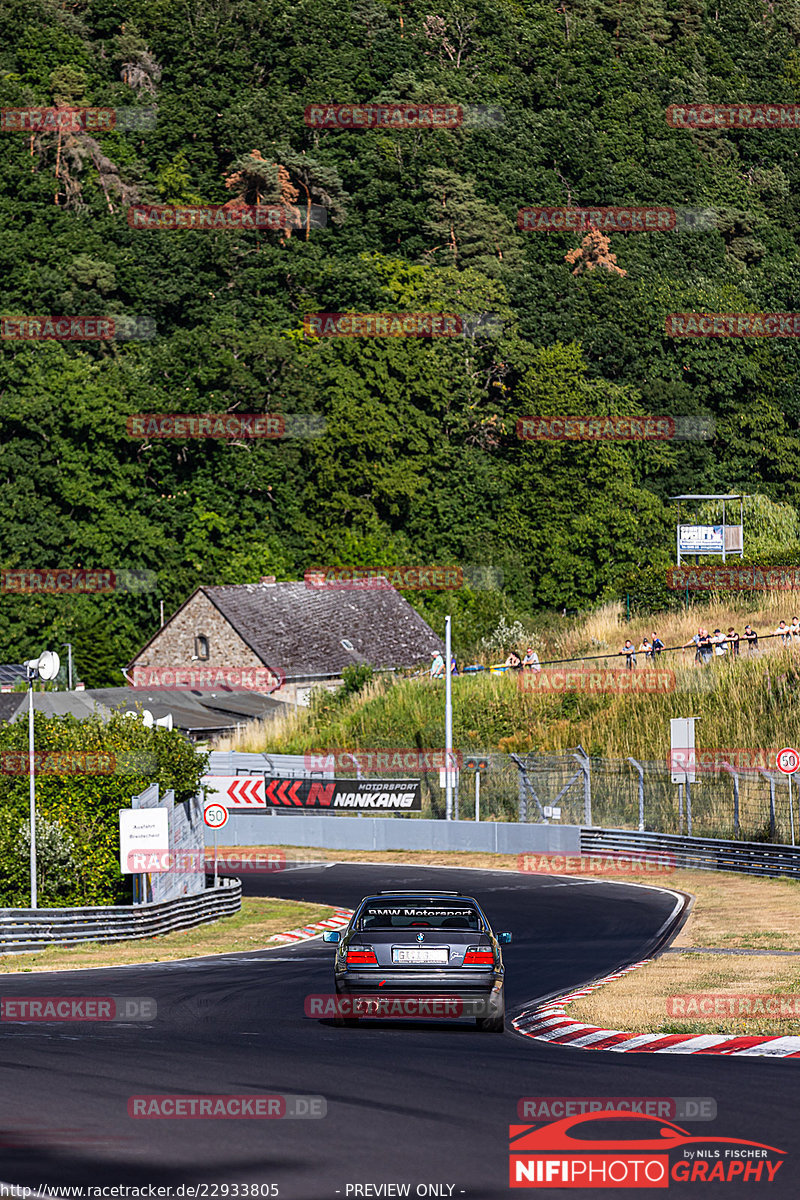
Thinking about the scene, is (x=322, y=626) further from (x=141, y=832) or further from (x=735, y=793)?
(x=141, y=832)

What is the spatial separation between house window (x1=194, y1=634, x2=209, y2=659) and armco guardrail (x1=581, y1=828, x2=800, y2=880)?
3523 cm

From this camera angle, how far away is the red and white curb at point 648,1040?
14883 millimetres

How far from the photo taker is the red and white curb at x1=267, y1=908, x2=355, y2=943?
95.9 feet

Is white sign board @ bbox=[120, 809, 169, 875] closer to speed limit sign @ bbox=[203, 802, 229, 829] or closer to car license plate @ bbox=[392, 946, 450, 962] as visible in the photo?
speed limit sign @ bbox=[203, 802, 229, 829]

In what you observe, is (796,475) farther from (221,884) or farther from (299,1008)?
(299,1008)

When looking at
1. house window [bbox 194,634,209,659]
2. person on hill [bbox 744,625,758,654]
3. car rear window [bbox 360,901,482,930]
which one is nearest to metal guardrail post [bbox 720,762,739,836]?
person on hill [bbox 744,625,758,654]

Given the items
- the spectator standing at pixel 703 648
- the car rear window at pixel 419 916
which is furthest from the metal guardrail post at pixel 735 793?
the car rear window at pixel 419 916

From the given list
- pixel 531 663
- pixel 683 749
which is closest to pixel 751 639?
pixel 531 663

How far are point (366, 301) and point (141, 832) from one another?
81.1 metres

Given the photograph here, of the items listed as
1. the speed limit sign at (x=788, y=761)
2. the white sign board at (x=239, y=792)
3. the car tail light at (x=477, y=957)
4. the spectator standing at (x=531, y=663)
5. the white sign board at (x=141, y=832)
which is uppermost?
the spectator standing at (x=531, y=663)

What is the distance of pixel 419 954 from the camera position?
16.3 m

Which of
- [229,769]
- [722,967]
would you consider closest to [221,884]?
[722,967]

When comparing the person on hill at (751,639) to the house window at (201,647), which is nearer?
the person on hill at (751,639)

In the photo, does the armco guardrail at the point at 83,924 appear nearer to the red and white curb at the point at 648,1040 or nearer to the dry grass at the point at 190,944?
the dry grass at the point at 190,944
